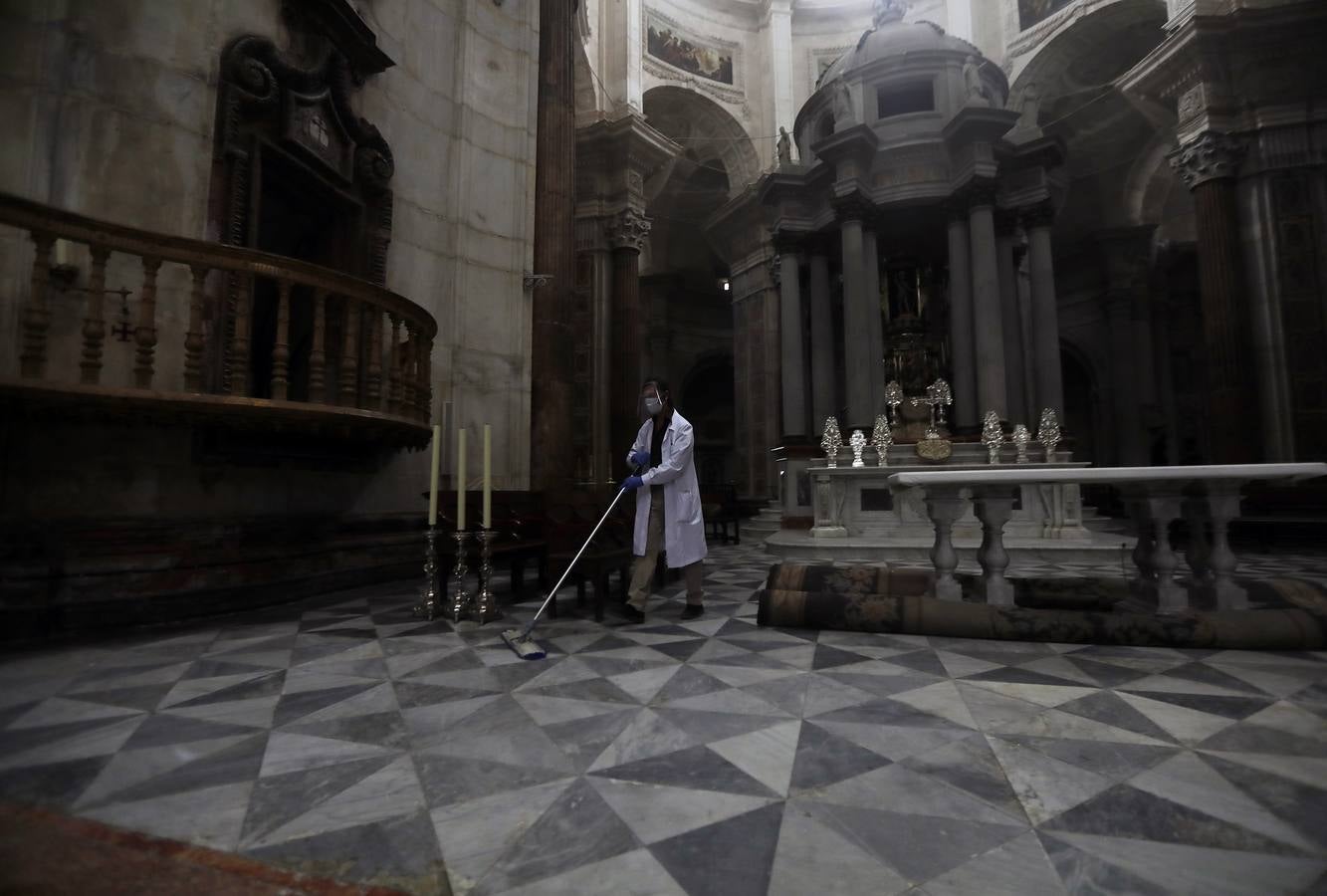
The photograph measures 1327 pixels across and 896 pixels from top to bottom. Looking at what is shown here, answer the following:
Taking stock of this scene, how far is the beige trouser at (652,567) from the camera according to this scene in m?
4.46

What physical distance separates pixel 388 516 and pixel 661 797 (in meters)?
5.57

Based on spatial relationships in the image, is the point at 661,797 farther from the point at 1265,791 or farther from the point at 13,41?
the point at 13,41

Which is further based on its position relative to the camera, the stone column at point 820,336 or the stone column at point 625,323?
the stone column at point 820,336

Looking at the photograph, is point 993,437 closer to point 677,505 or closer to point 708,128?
point 677,505

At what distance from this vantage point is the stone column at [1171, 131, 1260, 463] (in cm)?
1013

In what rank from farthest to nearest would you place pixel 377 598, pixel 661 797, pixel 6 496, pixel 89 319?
pixel 377 598
pixel 6 496
pixel 89 319
pixel 661 797

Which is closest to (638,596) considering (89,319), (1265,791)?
(1265,791)

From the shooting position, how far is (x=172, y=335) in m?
4.64

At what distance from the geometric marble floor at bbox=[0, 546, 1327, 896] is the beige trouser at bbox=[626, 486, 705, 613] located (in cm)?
89

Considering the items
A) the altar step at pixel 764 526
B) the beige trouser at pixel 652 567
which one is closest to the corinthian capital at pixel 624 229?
the altar step at pixel 764 526

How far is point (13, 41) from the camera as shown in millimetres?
4141

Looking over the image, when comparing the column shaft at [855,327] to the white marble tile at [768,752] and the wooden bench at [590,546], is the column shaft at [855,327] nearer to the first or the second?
the wooden bench at [590,546]

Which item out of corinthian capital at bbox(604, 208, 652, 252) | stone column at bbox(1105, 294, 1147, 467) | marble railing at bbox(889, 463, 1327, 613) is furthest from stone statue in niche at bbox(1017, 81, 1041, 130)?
marble railing at bbox(889, 463, 1327, 613)

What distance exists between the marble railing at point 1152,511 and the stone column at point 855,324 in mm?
6851
